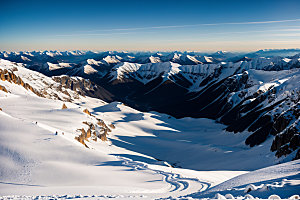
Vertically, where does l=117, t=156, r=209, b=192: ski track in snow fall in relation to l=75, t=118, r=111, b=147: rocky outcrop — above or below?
above

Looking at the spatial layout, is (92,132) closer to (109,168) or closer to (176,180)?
(109,168)

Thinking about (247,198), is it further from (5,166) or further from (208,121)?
(208,121)

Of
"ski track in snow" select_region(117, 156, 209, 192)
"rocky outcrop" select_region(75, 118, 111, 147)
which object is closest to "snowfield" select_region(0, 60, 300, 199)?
"ski track in snow" select_region(117, 156, 209, 192)

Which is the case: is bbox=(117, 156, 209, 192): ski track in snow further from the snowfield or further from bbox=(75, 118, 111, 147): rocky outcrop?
bbox=(75, 118, 111, 147): rocky outcrop

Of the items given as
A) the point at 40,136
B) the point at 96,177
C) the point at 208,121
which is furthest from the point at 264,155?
the point at 208,121

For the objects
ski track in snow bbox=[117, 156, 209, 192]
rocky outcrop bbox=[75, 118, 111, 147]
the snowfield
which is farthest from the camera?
rocky outcrop bbox=[75, 118, 111, 147]

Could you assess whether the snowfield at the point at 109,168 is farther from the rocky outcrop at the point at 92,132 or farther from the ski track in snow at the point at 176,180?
the rocky outcrop at the point at 92,132

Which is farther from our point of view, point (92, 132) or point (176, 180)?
point (92, 132)

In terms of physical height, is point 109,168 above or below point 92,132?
above

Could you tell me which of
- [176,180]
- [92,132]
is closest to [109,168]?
[176,180]

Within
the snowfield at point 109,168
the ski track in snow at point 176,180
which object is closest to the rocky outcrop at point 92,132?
the snowfield at point 109,168

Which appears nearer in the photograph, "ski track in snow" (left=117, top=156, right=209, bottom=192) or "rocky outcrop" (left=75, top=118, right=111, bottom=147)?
"ski track in snow" (left=117, top=156, right=209, bottom=192)
